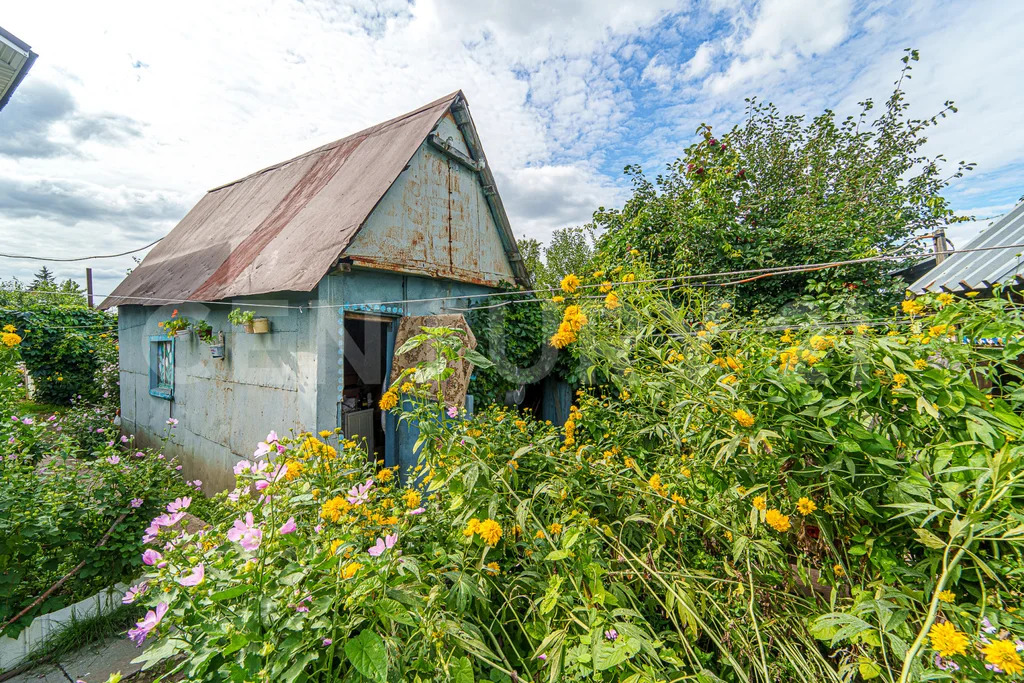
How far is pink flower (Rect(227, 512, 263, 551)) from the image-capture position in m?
1.08

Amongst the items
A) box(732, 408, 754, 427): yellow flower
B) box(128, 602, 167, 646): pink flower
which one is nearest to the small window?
box(128, 602, 167, 646): pink flower

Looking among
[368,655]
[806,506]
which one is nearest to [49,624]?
[368,655]

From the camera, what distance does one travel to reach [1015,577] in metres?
1.06

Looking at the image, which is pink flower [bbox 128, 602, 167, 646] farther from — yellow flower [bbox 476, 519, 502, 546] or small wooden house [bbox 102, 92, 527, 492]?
small wooden house [bbox 102, 92, 527, 492]

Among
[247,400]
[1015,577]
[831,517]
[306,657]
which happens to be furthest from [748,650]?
[247,400]

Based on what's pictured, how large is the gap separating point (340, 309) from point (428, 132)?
2420 millimetres

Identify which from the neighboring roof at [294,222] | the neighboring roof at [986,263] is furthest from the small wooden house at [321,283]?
the neighboring roof at [986,263]

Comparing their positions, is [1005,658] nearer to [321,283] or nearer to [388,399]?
[388,399]

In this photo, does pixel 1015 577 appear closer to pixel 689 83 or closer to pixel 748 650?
pixel 748 650

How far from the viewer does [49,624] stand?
2.35 metres

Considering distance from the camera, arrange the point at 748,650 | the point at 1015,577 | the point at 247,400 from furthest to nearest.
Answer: the point at 247,400 < the point at 748,650 < the point at 1015,577

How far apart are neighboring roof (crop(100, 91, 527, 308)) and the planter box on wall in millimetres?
2438

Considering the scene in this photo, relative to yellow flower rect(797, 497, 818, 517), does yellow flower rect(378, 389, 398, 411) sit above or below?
above

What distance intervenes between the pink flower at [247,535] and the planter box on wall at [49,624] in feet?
7.47
